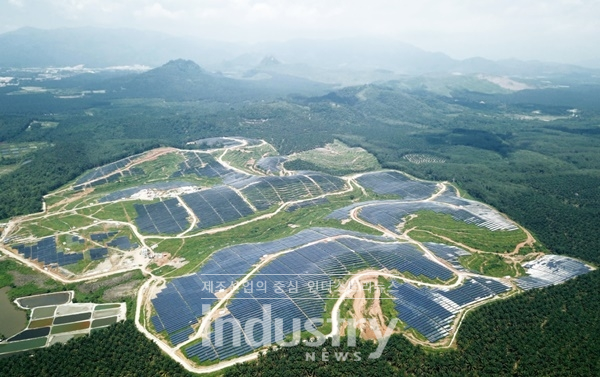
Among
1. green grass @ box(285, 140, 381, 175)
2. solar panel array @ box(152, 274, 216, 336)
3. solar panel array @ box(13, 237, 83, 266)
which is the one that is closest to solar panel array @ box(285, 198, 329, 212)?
green grass @ box(285, 140, 381, 175)

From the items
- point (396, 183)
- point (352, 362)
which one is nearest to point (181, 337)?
point (352, 362)

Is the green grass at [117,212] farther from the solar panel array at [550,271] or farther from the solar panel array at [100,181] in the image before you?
the solar panel array at [550,271]

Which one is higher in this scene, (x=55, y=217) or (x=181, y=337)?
(x=181, y=337)

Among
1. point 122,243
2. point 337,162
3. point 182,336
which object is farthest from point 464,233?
point 337,162

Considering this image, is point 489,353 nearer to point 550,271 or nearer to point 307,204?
point 550,271

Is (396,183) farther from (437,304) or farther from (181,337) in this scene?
(181,337)

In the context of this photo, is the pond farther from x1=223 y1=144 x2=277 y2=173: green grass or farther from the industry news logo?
x1=223 y1=144 x2=277 y2=173: green grass
